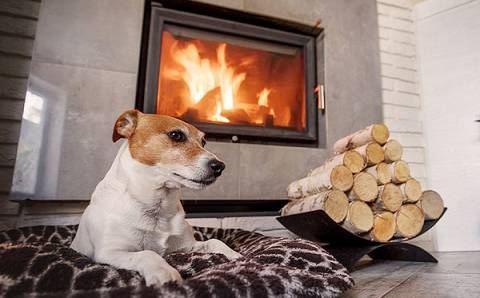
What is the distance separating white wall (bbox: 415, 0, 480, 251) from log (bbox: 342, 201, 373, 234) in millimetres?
1169

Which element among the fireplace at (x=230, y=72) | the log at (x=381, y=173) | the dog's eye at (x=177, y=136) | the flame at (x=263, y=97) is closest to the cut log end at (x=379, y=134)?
the log at (x=381, y=173)

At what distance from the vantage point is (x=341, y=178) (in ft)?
4.83

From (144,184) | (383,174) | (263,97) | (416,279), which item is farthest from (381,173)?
(144,184)

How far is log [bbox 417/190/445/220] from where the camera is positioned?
1551mm

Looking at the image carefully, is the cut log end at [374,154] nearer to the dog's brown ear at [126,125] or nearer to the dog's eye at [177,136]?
the dog's eye at [177,136]

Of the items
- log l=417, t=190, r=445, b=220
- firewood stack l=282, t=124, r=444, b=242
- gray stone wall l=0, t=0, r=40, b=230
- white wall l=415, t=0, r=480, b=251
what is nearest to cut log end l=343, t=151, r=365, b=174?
firewood stack l=282, t=124, r=444, b=242

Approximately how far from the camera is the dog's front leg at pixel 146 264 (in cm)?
74

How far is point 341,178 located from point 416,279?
1.63 ft

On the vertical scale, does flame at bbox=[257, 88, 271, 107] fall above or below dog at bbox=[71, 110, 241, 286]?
above

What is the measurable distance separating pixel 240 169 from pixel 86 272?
1.17 metres

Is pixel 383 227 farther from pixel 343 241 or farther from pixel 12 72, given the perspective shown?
pixel 12 72

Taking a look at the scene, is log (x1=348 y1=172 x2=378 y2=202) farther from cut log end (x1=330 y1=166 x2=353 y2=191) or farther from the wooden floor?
the wooden floor

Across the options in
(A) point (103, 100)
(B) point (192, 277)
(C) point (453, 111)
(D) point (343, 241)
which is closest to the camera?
(B) point (192, 277)

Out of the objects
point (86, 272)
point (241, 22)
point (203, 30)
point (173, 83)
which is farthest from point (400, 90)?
point (86, 272)
